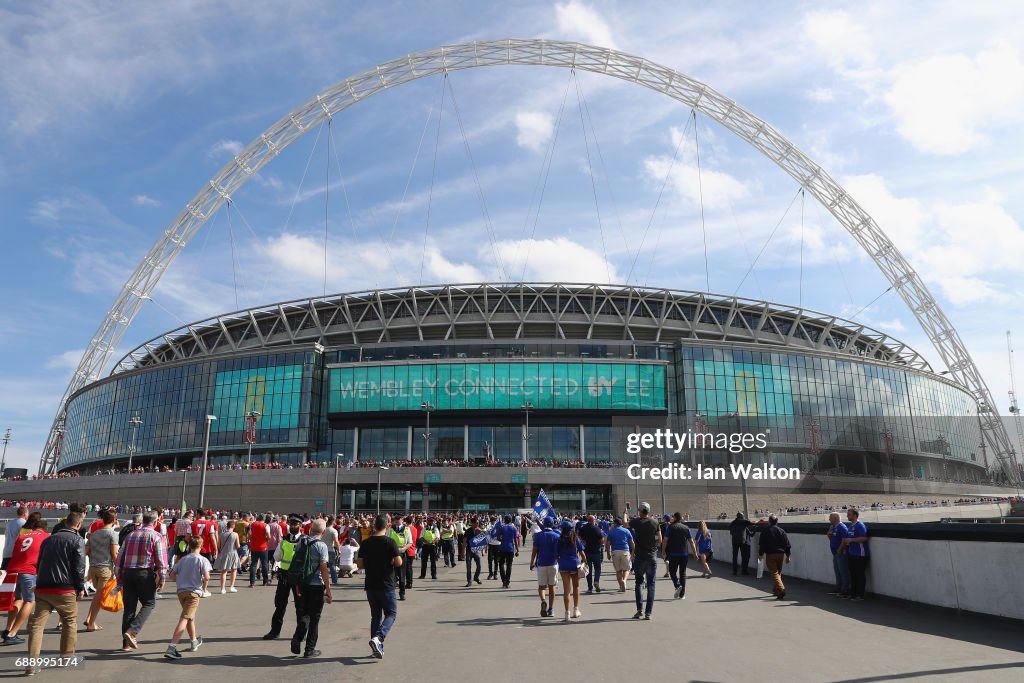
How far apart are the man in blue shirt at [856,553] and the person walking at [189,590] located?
1198 centimetres

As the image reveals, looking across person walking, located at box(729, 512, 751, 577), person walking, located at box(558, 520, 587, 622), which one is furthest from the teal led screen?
person walking, located at box(558, 520, 587, 622)

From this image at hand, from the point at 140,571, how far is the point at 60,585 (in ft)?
4.75

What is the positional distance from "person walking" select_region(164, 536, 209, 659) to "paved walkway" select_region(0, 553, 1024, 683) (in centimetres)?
21

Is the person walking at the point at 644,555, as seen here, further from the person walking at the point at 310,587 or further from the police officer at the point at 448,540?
the police officer at the point at 448,540

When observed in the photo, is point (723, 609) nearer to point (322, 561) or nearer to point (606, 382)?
point (322, 561)

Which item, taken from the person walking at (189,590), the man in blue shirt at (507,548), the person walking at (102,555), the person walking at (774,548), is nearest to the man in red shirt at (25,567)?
the person walking at (102,555)

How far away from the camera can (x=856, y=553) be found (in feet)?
47.5

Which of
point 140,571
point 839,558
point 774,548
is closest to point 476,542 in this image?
point 774,548

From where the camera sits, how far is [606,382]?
79312 millimetres

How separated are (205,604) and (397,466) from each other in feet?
185

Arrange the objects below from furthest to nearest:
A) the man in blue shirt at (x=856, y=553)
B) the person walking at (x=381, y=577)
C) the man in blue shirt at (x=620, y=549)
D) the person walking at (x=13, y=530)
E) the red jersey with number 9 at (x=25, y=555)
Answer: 1. the man in blue shirt at (x=620, y=549)
2. the man in blue shirt at (x=856, y=553)
3. the person walking at (x=13, y=530)
4. the red jersey with number 9 at (x=25, y=555)
5. the person walking at (x=381, y=577)

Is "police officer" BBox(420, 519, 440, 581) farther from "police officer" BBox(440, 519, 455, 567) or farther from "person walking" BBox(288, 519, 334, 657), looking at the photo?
"person walking" BBox(288, 519, 334, 657)

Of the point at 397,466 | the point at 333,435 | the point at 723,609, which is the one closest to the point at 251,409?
the point at 333,435

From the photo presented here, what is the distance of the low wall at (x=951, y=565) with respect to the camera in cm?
1077
